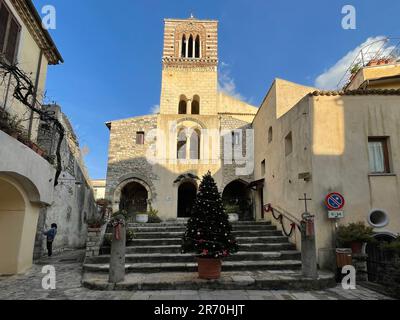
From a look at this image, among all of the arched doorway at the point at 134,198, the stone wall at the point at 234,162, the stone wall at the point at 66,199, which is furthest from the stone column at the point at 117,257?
the arched doorway at the point at 134,198

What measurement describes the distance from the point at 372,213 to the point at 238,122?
1030 centimetres

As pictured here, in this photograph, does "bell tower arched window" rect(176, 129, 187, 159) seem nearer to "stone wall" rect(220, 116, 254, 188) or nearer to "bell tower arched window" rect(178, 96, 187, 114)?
"stone wall" rect(220, 116, 254, 188)

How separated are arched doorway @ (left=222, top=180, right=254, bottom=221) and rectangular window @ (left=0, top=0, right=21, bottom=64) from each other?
36.1 ft

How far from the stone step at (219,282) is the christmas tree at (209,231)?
64 cm

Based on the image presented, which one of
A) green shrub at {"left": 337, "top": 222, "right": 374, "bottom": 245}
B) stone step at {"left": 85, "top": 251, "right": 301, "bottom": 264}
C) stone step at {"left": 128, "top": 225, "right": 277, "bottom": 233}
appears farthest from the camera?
stone step at {"left": 128, "top": 225, "right": 277, "bottom": 233}

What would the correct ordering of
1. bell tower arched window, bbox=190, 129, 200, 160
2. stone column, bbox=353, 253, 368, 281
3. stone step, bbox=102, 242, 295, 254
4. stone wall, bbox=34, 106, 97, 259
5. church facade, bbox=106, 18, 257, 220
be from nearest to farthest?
stone column, bbox=353, 253, 368, 281
stone step, bbox=102, 242, 295, 254
stone wall, bbox=34, 106, 97, 259
church facade, bbox=106, 18, 257, 220
bell tower arched window, bbox=190, 129, 200, 160

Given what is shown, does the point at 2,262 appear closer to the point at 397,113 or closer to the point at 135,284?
the point at 135,284

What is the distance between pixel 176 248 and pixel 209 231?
2.81m

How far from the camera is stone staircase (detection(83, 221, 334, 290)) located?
6.70 meters

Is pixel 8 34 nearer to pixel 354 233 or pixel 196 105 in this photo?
pixel 354 233

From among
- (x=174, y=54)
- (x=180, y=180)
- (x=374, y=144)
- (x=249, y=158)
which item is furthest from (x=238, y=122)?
(x=374, y=144)

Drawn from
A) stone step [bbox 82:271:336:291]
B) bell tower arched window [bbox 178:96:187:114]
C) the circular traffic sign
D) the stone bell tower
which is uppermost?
the stone bell tower

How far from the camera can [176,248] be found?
894 centimetres

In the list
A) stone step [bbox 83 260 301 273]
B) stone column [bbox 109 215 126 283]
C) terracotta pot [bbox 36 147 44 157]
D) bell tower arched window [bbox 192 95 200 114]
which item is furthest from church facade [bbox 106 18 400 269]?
terracotta pot [bbox 36 147 44 157]
